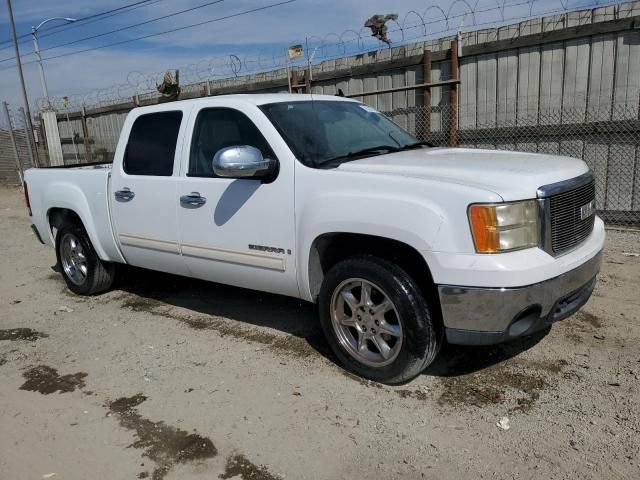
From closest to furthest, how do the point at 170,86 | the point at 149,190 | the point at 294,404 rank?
the point at 294,404
the point at 149,190
the point at 170,86

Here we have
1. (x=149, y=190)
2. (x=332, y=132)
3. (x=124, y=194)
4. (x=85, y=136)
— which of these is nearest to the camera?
(x=332, y=132)

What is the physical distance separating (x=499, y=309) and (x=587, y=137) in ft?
17.8

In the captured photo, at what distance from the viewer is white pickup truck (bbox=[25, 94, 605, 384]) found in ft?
10.1

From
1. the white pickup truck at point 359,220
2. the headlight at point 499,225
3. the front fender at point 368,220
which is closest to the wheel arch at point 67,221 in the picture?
the white pickup truck at point 359,220

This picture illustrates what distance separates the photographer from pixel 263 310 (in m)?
5.27

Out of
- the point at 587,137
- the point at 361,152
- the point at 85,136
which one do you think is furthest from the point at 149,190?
the point at 85,136

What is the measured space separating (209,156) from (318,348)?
5.85ft

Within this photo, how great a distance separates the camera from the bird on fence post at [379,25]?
363 inches

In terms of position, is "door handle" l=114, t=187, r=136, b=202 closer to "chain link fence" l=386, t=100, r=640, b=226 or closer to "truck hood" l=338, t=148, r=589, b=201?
"truck hood" l=338, t=148, r=589, b=201

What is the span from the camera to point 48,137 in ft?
60.1

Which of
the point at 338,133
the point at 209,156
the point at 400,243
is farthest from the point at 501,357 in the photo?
the point at 209,156

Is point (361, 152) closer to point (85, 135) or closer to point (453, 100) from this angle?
point (453, 100)

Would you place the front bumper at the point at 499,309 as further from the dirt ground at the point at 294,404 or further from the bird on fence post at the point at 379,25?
the bird on fence post at the point at 379,25

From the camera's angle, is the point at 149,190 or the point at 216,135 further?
the point at 149,190
